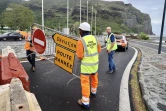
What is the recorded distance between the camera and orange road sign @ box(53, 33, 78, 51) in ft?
17.7

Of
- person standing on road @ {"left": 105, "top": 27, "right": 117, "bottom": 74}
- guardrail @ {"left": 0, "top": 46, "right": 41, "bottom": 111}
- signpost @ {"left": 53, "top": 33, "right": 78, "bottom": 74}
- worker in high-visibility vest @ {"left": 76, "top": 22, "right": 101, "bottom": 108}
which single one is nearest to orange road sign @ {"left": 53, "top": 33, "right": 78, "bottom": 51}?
signpost @ {"left": 53, "top": 33, "right": 78, "bottom": 74}

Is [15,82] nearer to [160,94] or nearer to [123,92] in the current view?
[123,92]

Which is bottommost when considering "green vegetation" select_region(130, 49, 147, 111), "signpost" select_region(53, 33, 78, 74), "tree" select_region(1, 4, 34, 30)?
"green vegetation" select_region(130, 49, 147, 111)

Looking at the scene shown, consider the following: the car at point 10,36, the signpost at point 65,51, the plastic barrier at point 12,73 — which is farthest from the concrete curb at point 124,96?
the car at point 10,36

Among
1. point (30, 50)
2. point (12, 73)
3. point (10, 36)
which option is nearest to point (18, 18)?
point (10, 36)

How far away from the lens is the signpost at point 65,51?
5.46 metres

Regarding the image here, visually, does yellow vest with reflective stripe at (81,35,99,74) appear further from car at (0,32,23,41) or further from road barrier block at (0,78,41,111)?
car at (0,32,23,41)

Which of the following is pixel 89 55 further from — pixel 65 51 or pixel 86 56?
pixel 65 51

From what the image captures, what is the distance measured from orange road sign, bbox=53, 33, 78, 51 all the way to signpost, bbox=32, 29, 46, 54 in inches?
24.3

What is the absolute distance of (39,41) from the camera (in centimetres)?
660

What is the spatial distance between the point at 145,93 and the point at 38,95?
271 centimetres

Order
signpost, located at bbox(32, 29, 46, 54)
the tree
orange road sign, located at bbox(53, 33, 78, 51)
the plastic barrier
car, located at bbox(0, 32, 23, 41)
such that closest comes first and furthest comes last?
the plastic barrier < orange road sign, located at bbox(53, 33, 78, 51) < signpost, located at bbox(32, 29, 46, 54) < car, located at bbox(0, 32, 23, 41) < the tree

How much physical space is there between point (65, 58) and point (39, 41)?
142 centimetres

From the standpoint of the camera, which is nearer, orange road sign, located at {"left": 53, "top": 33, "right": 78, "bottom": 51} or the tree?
orange road sign, located at {"left": 53, "top": 33, "right": 78, "bottom": 51}
